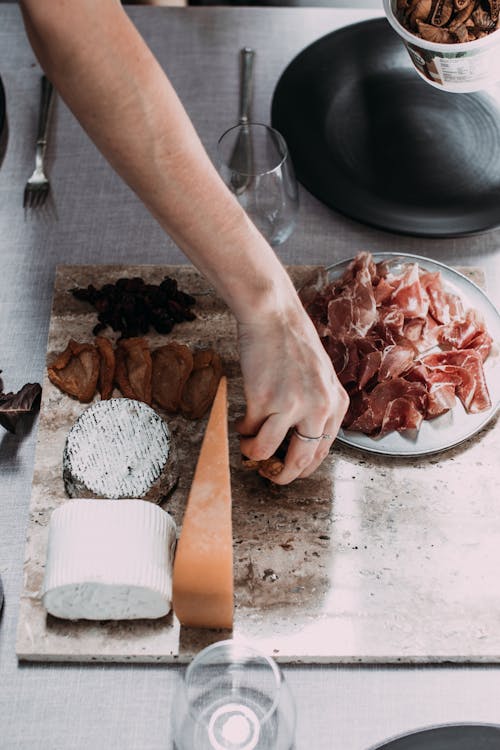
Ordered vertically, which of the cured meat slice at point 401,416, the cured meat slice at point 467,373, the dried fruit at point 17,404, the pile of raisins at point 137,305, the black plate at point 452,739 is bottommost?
the dried fruit at point 17,404

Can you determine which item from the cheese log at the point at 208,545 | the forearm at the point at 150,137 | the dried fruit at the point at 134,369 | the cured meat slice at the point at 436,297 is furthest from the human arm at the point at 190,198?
the cured meat slice at the point at 436,297

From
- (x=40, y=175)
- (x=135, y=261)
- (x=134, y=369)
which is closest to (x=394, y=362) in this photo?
(x=134, y=369)

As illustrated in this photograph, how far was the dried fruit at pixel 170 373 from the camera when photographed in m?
1.39

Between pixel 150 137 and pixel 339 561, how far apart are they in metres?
0.62

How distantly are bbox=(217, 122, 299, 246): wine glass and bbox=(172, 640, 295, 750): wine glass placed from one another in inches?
27.9

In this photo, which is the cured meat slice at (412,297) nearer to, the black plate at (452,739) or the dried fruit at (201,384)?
the dried fruit at (201,384)

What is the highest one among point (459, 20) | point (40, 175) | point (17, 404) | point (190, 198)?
point (459, 20)

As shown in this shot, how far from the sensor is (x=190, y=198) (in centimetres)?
109

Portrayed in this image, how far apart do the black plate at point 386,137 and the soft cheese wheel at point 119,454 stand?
22.3 inches

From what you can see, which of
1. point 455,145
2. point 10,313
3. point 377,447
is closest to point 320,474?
point 377,447

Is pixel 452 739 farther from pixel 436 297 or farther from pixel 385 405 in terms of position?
pixel 436 297

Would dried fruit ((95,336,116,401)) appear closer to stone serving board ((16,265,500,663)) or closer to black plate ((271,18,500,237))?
stone serving board ((16,265,500,663))

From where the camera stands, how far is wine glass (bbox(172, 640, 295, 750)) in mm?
987

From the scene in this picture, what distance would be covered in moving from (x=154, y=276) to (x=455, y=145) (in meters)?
0.61
